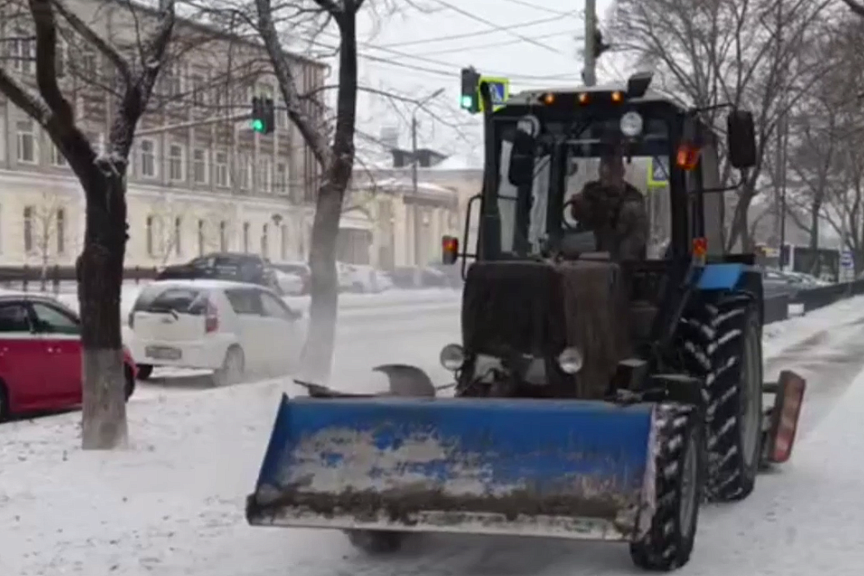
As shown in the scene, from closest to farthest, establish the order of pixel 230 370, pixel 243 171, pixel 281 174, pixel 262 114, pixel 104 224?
pixel 104 224
pixel 230 370
pixel 262 114
pixel 243 171
pixel 281 174

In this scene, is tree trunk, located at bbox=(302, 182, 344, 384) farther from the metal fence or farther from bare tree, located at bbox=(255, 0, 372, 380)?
the metal fence

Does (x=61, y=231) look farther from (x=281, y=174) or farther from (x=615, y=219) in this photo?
(x=615, y=219)

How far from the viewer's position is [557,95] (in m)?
9.50

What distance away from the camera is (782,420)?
37.7ft

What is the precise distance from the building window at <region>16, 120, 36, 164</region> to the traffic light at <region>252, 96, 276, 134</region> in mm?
34821

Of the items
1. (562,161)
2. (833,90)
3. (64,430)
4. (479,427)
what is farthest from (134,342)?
(833,90)

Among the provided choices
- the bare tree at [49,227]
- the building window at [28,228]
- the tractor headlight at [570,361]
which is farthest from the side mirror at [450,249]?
the building window at [28,228]

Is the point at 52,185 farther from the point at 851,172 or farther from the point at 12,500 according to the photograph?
the point at 12,500

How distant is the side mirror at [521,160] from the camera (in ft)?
31.0

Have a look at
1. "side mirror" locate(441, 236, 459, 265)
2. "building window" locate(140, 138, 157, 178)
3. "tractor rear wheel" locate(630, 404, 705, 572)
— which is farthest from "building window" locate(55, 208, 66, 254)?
"tractor rear wheel" locate(630, 404, 705, 572)

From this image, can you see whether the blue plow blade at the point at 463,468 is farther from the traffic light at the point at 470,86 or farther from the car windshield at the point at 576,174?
the traffic light at the point at 470,86

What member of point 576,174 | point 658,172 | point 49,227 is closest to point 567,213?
point 576,174

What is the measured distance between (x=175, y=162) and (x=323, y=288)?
166 feet

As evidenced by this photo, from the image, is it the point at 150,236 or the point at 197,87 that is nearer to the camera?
the point at 197,87
